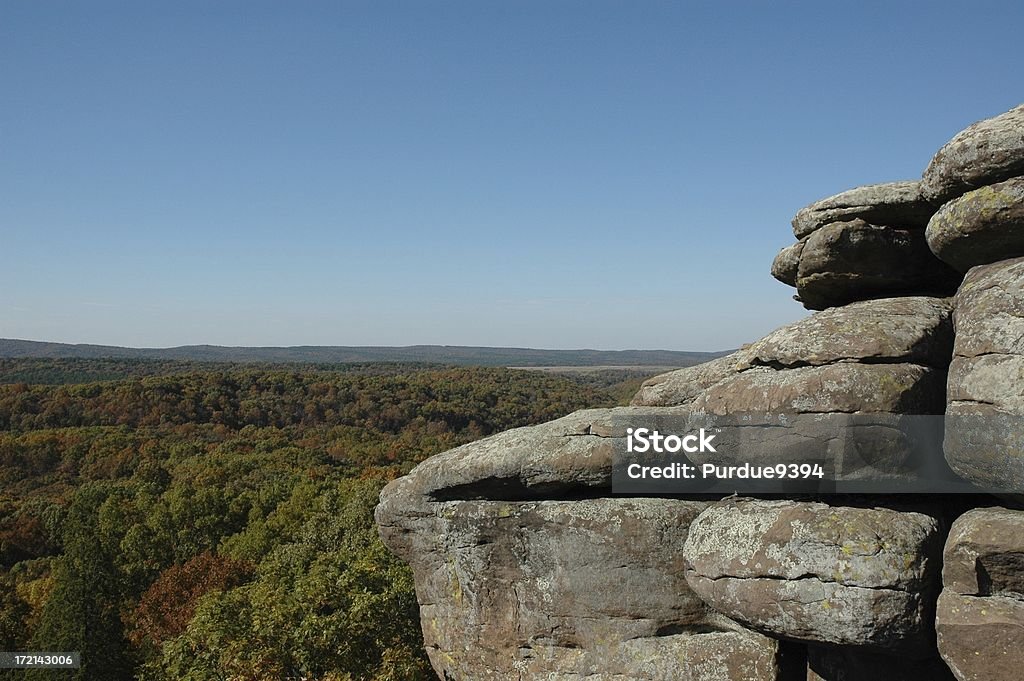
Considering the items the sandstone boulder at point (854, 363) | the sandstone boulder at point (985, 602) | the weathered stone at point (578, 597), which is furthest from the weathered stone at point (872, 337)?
the weathered stone at point (578, 597)

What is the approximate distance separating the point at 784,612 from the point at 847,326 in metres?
4.48

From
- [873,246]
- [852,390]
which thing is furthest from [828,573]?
[873,246]

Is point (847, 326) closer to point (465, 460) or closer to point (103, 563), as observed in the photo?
point (465, 460)

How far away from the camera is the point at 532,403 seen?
392ft

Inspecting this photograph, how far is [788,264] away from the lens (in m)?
14.5

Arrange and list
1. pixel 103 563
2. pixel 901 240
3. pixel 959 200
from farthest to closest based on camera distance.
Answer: pixel 103 563, pixel 901 240, pixel 959 200

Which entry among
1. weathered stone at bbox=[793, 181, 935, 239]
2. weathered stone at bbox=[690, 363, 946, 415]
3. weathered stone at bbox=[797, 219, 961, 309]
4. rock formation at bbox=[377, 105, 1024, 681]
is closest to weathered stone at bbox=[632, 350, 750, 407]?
rock formation at bbox=[377, 105, 1024, 681]

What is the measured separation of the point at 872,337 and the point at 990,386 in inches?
67.1

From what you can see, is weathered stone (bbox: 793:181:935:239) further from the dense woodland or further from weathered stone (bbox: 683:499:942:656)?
the dense woodland

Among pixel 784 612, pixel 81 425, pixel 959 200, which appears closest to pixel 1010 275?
pixel 959 200

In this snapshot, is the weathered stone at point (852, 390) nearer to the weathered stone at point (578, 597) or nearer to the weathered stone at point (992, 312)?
the weathered stone at point (992, 312)

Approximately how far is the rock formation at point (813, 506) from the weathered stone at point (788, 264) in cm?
5

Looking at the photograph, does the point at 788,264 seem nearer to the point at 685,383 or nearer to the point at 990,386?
the point at 685,383

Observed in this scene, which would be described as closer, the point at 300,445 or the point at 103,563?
the point at 103,563
